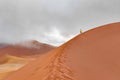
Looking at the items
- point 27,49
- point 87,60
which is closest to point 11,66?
point 87,60

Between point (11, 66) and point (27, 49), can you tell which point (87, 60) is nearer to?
point (11, 66)

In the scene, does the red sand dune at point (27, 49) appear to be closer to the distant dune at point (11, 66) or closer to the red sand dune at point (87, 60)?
the distant dune at point (11, 66)

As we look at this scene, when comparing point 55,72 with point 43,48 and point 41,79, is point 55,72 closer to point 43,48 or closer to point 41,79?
point 41,79

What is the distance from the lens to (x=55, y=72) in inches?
227

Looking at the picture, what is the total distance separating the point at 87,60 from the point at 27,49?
60.7 meters

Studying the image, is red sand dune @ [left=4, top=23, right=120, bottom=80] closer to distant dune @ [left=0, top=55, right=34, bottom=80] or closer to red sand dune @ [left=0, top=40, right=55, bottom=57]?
distant dune @ [left=0, top=55, right=34, bottom=80]

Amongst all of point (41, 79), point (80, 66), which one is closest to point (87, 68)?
point (80, 66)

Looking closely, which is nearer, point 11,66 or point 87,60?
point 87,60

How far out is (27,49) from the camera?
219 feet

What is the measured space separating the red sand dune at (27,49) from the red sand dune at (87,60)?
54396 mm

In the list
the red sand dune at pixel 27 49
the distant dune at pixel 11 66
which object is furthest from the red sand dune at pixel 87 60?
the red sand dune at pixel 27 49

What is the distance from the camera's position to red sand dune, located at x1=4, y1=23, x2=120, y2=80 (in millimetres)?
5934

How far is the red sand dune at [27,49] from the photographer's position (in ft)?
208

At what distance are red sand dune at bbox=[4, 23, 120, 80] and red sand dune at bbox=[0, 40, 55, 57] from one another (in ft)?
178
